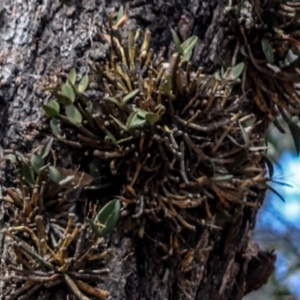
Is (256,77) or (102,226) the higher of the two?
(256,77)

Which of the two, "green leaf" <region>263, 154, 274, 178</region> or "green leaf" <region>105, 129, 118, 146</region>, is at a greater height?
"green leaf" <region>105, 129, 118, 146</region>

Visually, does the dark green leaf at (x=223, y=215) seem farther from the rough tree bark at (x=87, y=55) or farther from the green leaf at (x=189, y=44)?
the green leaf at (x=189, y=44)

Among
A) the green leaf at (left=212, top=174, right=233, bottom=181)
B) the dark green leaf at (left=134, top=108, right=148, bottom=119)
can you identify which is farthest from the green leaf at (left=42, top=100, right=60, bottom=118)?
the green leaf at (left=212, top=174, right=233, bottom=181)

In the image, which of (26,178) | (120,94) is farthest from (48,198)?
(120,94)

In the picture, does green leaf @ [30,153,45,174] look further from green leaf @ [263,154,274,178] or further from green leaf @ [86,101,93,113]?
green leaf @ [263,154,274,178]

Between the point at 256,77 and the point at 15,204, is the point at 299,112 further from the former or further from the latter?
the point at 15,204
